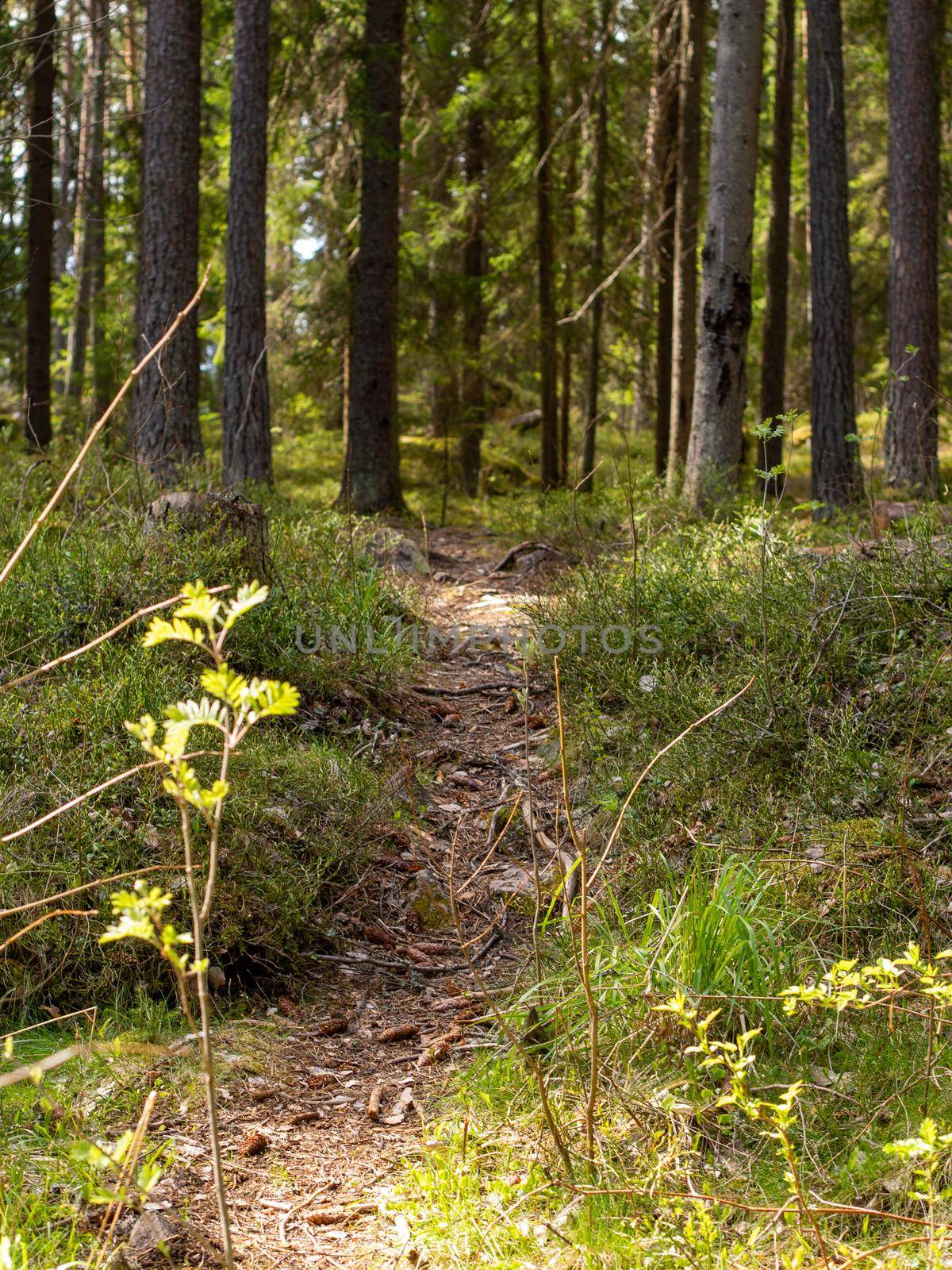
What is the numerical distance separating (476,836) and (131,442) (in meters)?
4.34

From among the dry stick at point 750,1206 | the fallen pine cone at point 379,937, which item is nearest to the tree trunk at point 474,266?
the fallen pine cone at point 379,937

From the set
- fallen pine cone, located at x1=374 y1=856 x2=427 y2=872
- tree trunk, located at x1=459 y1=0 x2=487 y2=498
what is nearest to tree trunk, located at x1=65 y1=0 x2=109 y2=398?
tree trunk, located at x1=459 y1=0 x2=487 y2=498

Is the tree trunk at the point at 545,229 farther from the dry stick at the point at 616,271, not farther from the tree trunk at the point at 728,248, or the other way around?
the tree trunk at the point at 728,248

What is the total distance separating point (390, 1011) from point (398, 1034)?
197 mm

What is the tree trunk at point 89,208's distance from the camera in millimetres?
17188

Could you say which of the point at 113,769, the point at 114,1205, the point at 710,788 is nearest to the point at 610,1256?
the point at 114,1205

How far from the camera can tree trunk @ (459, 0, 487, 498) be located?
53.7 feet

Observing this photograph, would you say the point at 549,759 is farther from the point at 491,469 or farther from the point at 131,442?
the point at 491,469

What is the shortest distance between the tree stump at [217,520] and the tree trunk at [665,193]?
816 cm

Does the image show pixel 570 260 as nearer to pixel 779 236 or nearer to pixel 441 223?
pixel 441 223

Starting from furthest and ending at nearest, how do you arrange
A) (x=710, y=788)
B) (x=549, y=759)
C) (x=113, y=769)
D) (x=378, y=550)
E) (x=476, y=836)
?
(x=378, y=550), (x=549, y=759), (x=476, y=836), (x=710, y=788), (x=113, y=769)

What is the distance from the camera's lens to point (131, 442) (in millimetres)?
7754

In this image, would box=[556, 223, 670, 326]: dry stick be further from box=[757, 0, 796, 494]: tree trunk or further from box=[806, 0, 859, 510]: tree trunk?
box=[757, 0, 796, 494]: tree trunk

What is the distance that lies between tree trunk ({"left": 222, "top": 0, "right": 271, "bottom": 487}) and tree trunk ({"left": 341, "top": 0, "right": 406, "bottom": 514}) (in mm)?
2079
